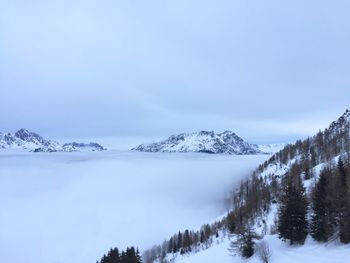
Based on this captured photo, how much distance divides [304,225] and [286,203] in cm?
403

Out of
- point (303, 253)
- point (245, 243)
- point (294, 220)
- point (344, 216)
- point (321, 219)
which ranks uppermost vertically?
point (344, 216)

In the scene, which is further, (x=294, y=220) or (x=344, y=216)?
(x=294, y=220)

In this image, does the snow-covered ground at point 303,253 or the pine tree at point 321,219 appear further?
the pine tree at point 321,219

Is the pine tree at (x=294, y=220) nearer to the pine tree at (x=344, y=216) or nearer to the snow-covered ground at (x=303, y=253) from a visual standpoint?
the snow-covered ground at (x=303, y=253)

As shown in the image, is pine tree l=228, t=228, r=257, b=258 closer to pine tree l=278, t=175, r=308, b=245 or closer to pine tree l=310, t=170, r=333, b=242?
pine tree l=278, t=175, r=308, b=245

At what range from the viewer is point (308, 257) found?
4753 cm

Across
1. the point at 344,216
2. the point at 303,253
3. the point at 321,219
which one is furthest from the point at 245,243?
the point at 344,216

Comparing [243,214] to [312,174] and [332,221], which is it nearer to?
[312,174]

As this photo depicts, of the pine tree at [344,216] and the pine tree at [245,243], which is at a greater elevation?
the pine tree at [344,216]

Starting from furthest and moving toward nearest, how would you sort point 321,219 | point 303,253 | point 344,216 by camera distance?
point 321,219, point 303,253, point 344,216

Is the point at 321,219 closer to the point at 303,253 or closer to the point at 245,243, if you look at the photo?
the point at 303,253

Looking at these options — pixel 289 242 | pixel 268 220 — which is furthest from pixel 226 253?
pixel 268 220

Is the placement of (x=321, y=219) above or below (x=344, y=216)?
below

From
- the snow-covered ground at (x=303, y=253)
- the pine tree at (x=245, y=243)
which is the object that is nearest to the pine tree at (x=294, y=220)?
the snow-covered ground at (x=303, y=253)
